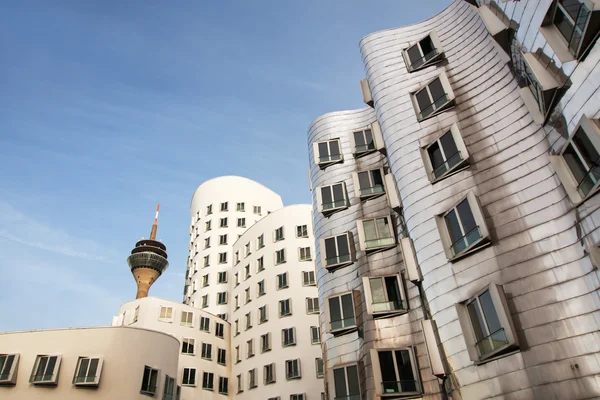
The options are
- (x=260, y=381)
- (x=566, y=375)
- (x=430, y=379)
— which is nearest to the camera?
(x=566, y=375)

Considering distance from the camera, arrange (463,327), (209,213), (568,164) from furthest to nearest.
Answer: (209,213) < (463,327) < (568,164)

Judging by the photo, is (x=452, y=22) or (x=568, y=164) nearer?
(x=568, y=164)

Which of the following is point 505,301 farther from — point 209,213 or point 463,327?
point 209,213

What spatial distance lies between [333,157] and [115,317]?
37167 millimetres

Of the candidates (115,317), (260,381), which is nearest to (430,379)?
(260,381)

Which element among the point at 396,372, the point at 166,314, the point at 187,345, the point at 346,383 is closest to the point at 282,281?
the point at 187,345

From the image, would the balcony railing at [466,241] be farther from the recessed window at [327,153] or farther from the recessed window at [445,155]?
the recessed window at [327,153]

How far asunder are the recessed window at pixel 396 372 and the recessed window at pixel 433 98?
37.6ft

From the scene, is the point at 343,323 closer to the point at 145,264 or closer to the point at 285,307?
the point at 285,307

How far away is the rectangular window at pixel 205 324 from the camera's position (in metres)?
49.2

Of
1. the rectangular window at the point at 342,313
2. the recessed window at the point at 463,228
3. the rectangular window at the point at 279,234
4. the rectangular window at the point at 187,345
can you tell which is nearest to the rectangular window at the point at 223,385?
the rectangular window at the point at 187,345

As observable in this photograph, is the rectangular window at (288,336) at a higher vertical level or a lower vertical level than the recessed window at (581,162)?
higher

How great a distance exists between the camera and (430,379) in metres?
18.1

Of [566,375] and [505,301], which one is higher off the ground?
[505,301]
